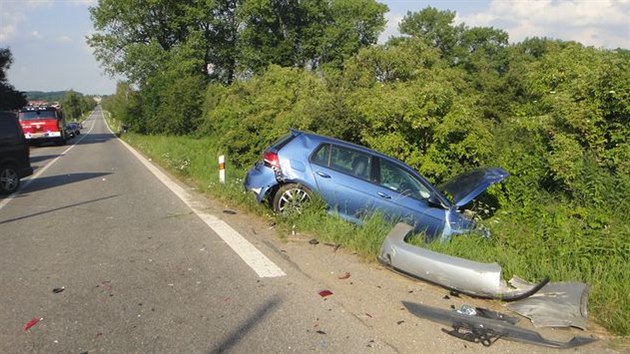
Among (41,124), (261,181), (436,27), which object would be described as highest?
(436,27)

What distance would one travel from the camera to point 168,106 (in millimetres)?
39969

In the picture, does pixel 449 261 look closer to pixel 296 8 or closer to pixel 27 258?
pixel 27 258

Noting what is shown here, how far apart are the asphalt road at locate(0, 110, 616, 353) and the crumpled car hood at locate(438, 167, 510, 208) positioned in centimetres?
261

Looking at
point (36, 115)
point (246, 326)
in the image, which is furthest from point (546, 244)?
point (36, 115)

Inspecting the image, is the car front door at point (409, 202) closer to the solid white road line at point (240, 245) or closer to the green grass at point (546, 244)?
the green grass at point (546, 244)

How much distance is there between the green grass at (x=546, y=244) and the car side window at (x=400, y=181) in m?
1.00

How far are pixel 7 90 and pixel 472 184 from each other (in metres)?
49.4

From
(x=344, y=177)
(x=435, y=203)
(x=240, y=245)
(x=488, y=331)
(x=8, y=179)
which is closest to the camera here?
(x=488, y=331)

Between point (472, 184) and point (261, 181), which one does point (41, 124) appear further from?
point (472, 184)

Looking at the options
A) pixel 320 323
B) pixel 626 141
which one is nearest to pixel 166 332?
pixel 320 323

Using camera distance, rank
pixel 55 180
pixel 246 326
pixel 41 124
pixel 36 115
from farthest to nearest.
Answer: pixel 36 115, pixel 41 124, pixel 55 180, pixel 246 326

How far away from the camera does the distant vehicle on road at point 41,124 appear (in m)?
34.8

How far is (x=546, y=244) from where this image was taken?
6324 mm

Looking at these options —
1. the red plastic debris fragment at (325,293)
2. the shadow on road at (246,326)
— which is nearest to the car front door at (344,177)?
the red plastic debris fragment at (325,293)
